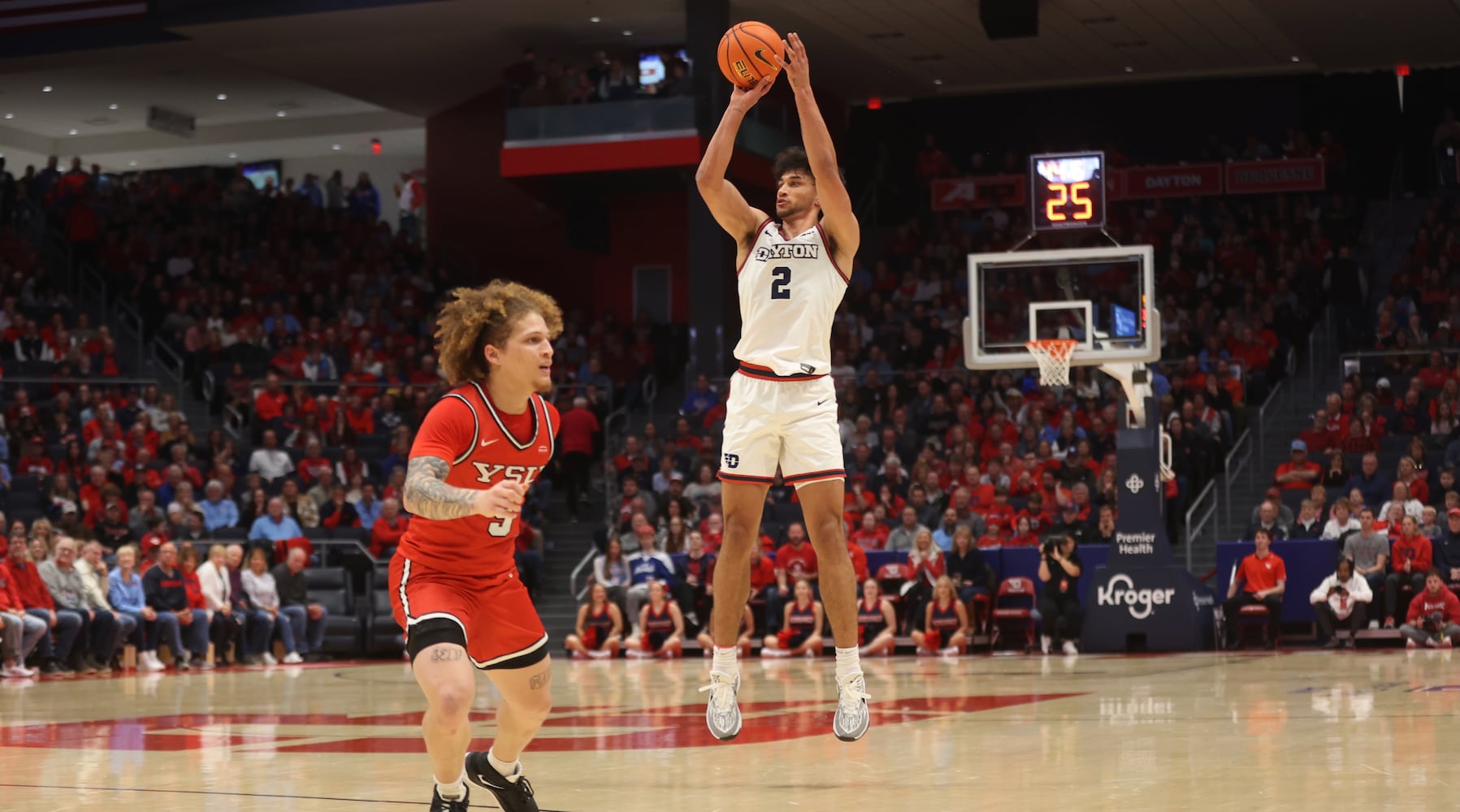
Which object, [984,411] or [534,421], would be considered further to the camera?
[984,411]

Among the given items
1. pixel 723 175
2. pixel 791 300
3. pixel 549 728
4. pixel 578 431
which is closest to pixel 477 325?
pixel 723 175

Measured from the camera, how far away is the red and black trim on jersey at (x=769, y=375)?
7.20m

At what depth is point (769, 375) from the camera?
7.22 meters

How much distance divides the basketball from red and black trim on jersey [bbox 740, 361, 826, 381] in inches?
45.9

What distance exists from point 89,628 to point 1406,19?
19938mm

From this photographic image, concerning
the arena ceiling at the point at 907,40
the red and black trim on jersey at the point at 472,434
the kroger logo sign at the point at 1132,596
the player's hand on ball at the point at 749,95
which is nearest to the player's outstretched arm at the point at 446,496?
the red and black trim on jersey at the point at 472,434

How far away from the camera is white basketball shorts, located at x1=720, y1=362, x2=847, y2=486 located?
23.7ft

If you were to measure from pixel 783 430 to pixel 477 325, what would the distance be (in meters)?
1.78

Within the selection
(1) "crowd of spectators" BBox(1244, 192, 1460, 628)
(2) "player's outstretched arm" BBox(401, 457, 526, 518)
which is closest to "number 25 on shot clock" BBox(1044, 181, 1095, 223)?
(1) "crowd of spectators" BBox(1244, 192, 1460, 628)

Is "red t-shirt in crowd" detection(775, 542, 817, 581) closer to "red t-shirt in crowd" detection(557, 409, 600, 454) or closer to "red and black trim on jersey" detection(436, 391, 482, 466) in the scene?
"red t-shirt in crowd" detection(557, 409, 600, 454)

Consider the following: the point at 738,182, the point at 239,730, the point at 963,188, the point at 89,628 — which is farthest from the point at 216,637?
the point at 963,188

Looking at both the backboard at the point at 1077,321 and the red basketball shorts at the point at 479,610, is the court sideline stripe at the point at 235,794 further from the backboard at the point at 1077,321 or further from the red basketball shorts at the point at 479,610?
the backboard at the point at 1077,321

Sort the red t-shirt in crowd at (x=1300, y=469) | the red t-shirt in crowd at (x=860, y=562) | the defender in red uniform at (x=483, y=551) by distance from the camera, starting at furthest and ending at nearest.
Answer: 1. the red t-shirt in crowd at (x=1300, y=469)
2. the red t-shirt in crowd at (x=860, y=562)
3. the defender in red uniform at (x=483, y=551)

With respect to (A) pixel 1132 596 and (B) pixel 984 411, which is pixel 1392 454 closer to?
(A) pixel 1132 596
